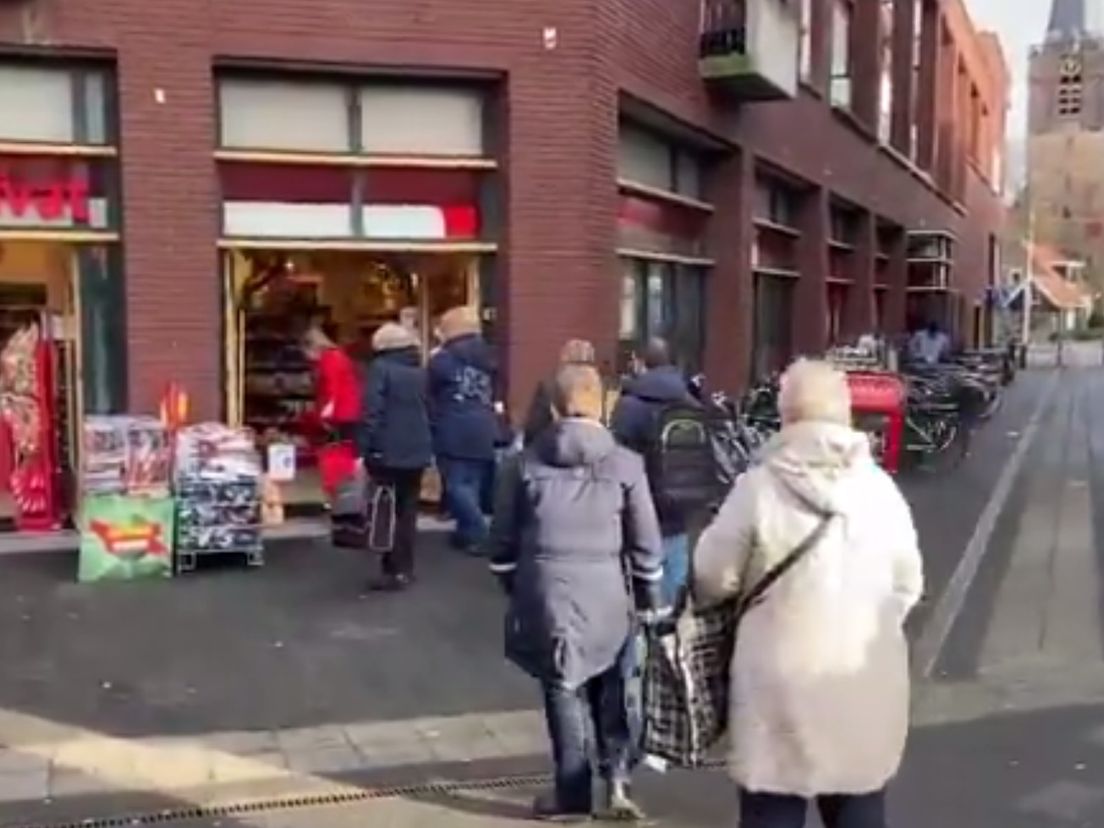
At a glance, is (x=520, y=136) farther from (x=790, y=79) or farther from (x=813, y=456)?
(x=813, y=456)

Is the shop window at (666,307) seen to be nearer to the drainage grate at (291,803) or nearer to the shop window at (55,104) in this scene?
the shop window at (55,104)

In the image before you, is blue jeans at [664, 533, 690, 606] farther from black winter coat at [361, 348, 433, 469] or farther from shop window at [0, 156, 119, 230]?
shop window at [0, 156, 119, 230]

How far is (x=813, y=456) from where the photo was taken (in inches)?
146

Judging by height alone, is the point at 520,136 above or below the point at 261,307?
above

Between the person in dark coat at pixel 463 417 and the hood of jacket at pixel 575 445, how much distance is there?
496cm

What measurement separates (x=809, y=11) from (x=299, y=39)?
36.4 feet

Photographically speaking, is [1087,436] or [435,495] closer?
[435,495]

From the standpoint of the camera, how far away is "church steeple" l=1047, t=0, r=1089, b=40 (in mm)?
101000

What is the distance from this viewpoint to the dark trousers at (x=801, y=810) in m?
Answer: 3.82

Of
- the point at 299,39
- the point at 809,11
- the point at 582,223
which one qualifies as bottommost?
the point at 582,223

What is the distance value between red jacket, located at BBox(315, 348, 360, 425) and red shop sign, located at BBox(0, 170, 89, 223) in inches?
83.0

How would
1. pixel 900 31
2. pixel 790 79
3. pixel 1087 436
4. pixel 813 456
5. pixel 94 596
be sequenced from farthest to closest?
pixel 900 31 → pixel 1087 436 → pixel 790 79 → pixel 94 596 → pixel 813 456

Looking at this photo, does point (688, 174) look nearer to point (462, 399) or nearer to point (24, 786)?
point (462, 399)

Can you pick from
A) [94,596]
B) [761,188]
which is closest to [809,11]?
[761,188]
